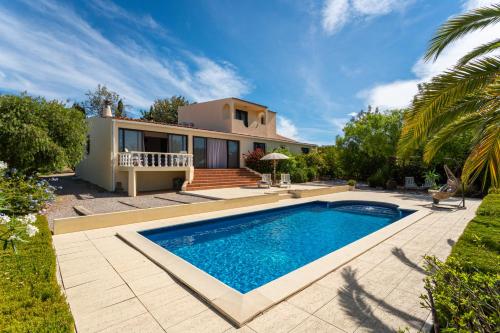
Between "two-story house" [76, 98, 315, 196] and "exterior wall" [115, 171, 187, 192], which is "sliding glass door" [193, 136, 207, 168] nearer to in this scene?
"two-story house" [76, 98, 315, 196]

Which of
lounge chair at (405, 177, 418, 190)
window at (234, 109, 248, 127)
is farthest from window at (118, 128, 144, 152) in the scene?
lounge chair at (405, 177, 418, 190)

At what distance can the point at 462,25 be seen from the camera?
4707mm

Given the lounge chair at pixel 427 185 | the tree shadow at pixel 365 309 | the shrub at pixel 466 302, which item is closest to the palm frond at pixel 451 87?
the shrub at pixel 466 302

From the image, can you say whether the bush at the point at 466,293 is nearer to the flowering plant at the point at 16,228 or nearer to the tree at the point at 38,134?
the flowering plant at the point at 16,228

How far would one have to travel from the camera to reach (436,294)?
214 centimetres

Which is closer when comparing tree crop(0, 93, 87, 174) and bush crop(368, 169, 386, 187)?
tree crop(0, 93, 87, 174)

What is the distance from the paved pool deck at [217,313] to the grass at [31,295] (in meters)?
0.54

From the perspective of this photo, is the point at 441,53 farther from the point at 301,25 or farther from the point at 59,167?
the point at 59,167

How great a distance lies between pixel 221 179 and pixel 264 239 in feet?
31.3

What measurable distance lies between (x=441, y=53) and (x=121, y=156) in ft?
48.3

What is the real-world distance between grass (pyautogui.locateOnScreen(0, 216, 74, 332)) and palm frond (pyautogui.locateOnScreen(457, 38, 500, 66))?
25.7 ft

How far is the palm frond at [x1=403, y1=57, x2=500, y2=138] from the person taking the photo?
4.31 m

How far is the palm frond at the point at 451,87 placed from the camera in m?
4.31

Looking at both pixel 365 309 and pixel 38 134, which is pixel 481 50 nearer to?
pixel 365 309
